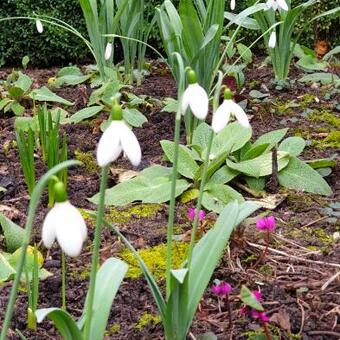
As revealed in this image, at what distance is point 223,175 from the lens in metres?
2.78

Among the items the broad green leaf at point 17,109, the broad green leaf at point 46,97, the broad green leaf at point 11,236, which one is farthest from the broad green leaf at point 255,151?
the broad green leaf at point 17,109

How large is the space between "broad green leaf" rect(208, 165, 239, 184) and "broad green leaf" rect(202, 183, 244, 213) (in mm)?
83

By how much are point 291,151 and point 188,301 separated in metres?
1.44

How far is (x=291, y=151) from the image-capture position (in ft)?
9.59

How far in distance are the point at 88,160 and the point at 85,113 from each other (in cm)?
42

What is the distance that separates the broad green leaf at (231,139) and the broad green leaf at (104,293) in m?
1.28

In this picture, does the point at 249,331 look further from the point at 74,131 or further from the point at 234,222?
the point at 74,131

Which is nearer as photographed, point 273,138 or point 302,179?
point 302,179

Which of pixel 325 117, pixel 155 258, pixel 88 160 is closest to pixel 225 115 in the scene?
pixel 155 258

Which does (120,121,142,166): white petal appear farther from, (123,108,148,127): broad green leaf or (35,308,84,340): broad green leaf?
(123,108,148,127): broad green leaf

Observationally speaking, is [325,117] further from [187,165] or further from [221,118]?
[221,118]

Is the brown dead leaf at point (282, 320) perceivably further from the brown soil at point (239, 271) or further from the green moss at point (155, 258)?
the green moss at point (155, 258)

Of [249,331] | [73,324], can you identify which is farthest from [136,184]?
[73,324]

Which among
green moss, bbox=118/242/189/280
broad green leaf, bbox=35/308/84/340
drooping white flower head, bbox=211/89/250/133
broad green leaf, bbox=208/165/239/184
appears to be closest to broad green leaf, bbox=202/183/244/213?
broad green leaf, bbox=208/165/239/184
